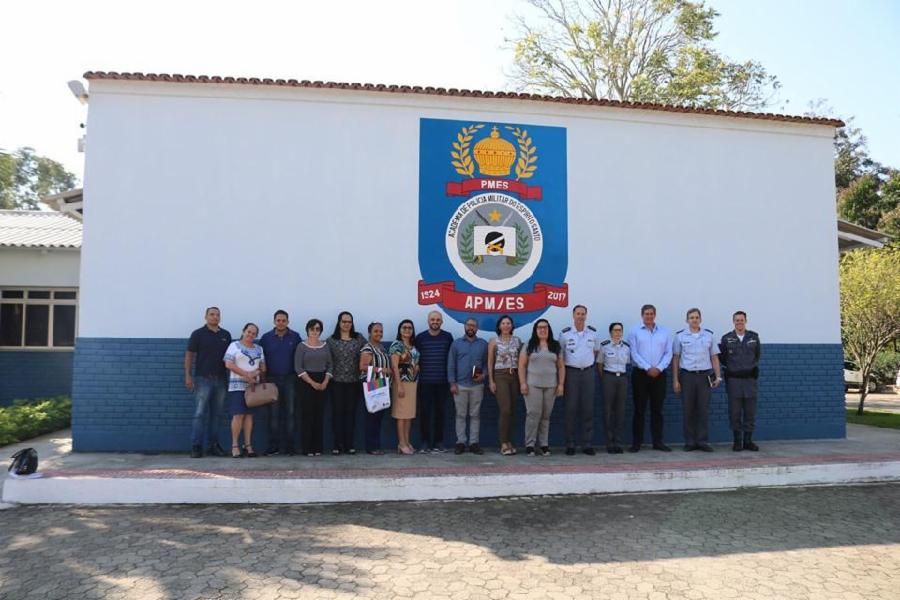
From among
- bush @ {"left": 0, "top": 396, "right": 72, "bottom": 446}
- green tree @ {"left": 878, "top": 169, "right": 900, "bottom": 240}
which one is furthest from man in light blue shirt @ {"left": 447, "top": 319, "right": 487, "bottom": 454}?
green tree @ {"left": 878, "top": 169, "right": 900, "bottom": 240}

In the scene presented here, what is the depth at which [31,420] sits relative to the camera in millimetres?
9633

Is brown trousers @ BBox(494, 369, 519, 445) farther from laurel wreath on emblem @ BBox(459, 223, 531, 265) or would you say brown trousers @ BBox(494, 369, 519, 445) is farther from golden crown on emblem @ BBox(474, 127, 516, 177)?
golden crown on emblem @ BBox(474, 127, 516, 177)

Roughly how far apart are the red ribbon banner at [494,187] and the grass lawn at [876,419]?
25.1 feet

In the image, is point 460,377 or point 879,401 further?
point 879,401

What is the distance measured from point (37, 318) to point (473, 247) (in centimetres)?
978

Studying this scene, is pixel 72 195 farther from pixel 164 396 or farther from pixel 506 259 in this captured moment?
pixel 506 259

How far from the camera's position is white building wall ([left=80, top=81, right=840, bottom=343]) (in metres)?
8.00

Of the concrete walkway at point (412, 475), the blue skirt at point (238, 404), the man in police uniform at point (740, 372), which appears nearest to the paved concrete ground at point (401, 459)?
the concrete walkway at point (412, 475)

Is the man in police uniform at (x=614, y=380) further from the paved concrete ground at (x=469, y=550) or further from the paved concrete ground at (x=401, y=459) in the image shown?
the paved concrete ground at (x=469, y=550)

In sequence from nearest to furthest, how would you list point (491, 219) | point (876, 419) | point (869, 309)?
point (491, 219), point (876, 419), point (869, 309)

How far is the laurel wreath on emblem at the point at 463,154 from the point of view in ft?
28.2

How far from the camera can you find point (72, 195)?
9711 mm

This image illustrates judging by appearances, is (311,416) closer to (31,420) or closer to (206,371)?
(206,371)

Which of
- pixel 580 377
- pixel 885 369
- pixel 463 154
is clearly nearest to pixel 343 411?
pixel 580 377
